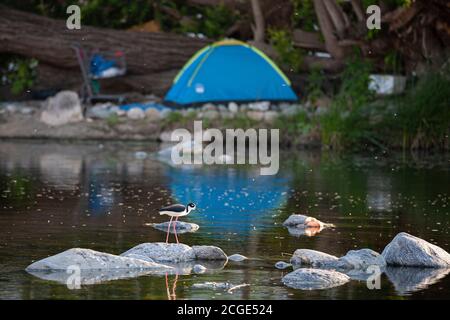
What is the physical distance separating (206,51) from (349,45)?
10.4 feet

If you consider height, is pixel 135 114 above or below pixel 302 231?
above

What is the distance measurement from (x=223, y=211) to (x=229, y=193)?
179 cm

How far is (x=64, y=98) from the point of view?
81.9 feet

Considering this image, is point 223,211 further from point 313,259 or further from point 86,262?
point 86,262

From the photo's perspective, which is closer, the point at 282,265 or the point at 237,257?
the point at 282,265

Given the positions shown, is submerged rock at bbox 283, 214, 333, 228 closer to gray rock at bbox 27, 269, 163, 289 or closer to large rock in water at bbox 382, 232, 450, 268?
large rock in water at bbox 382, 232, 450, 268

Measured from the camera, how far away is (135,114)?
25.0 m

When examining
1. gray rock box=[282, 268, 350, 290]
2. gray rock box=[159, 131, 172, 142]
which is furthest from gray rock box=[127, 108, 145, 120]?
gray rock box=[282, 268, 350, 290]

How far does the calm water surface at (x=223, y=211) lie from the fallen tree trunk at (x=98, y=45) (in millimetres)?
4569

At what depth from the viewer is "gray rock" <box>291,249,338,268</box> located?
1092 centimetres

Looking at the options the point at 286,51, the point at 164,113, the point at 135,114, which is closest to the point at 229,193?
the point at 164,113

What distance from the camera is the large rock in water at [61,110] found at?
2492cm

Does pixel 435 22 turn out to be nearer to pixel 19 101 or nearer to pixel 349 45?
pixel 349 45

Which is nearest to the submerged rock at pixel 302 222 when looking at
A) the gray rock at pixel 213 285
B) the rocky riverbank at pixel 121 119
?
the gray rock at pixel 213 285
